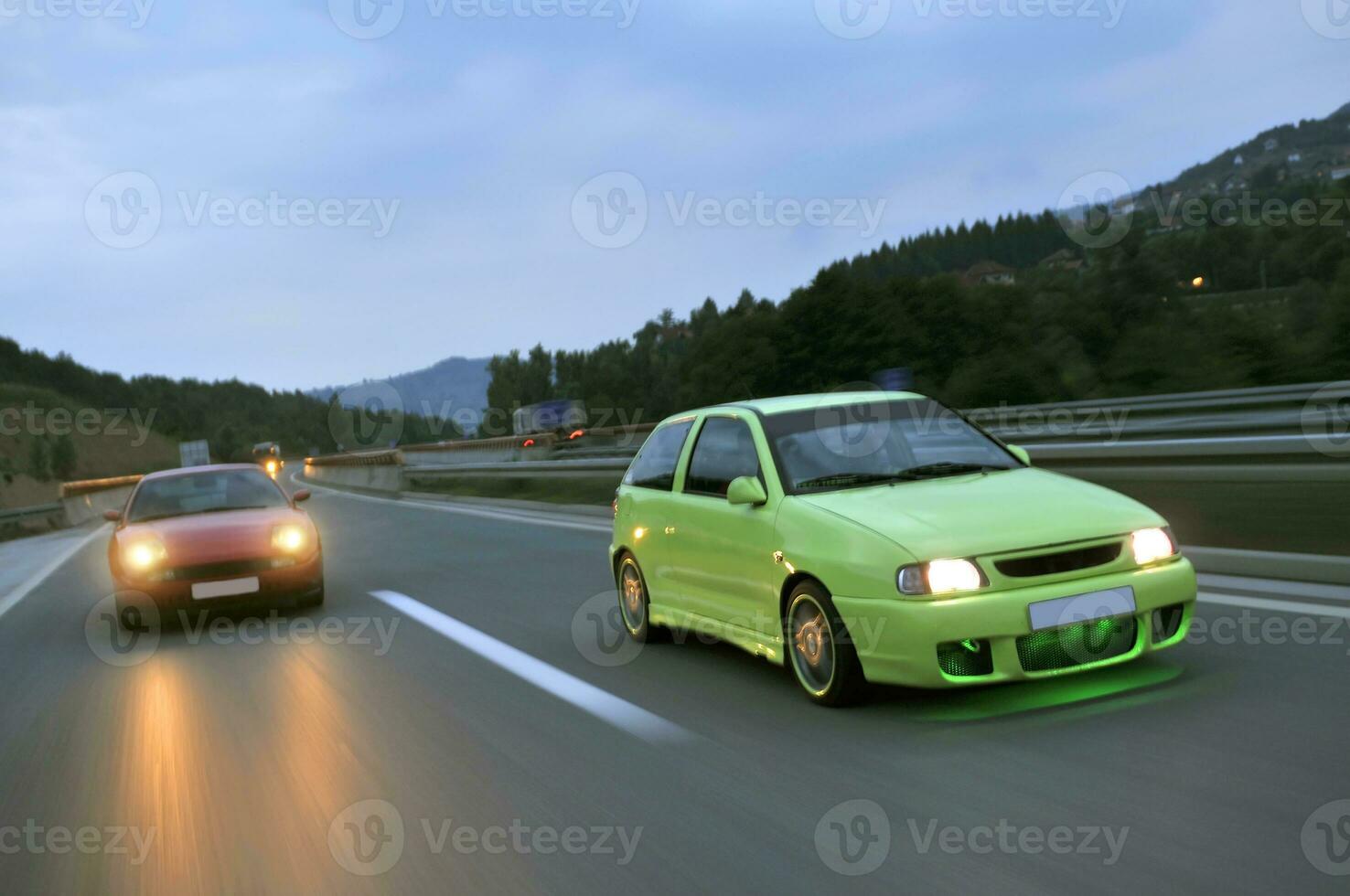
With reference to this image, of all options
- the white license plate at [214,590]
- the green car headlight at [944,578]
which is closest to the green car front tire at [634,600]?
the green car headlight at [944,578]

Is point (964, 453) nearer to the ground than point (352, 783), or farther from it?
farther from it

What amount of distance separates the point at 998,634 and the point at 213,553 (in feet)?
24.8

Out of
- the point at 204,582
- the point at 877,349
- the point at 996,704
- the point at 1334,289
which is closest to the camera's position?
the point at 996,704

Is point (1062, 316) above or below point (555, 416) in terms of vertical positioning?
above

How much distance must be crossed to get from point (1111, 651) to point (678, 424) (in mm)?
3291

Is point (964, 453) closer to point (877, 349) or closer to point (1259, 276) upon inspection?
point (1259, 276)

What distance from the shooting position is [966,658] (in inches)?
217

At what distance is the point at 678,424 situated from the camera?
816 cm

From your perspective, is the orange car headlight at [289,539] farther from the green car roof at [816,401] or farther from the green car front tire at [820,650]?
the green car front tire at [820,650]

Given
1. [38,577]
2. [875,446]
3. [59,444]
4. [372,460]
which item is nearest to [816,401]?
[875,446]

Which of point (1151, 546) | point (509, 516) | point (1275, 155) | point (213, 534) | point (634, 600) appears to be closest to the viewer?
point (1151, 546)

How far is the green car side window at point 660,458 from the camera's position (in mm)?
7969

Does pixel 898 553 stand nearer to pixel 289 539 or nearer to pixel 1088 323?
pixel 289 539

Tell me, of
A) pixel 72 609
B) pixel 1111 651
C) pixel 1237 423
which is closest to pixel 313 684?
pixel 1111 651
